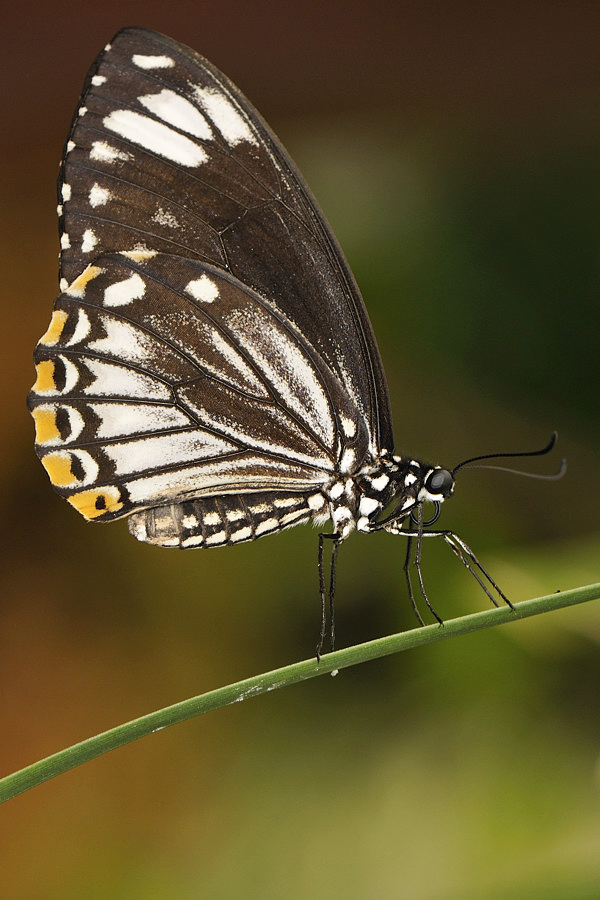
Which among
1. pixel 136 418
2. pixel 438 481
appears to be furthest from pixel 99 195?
pixel 438 481

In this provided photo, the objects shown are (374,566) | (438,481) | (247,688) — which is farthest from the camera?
(374,566)

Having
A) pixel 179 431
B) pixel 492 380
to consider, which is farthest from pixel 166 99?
pixel 492 380

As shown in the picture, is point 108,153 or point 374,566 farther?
point 374,566

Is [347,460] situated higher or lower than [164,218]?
lower

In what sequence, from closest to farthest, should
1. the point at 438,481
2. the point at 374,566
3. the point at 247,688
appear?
1. the point at 247,688
2. the point at 438,481
3. the point at 374,566

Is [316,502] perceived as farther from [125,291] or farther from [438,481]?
[125,291]

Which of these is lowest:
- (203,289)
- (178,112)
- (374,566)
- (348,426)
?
(374,566)

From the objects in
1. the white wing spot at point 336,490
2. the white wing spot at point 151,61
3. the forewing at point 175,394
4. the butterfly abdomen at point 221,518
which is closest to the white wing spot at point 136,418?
the forewing at point 175,394
